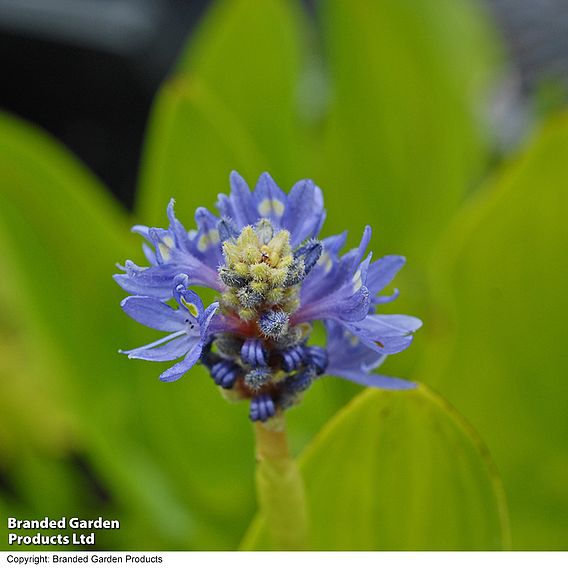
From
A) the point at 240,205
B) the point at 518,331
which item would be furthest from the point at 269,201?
the point at 518,331

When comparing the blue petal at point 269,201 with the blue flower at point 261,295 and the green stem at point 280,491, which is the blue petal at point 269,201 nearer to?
the blue flower at point 261,295

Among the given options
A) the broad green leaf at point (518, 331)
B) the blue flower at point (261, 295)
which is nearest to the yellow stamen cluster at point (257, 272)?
the blue flower at point (261, 295)

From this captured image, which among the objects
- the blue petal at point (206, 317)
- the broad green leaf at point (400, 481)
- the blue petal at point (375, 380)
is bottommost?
the broad green leaf at point (400, 481)

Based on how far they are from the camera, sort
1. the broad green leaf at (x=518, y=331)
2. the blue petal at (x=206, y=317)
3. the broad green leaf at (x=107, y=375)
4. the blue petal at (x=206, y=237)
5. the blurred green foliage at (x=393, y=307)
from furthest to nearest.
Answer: the broad green leaf at (x=107, y=375)
the broad green leaf at (x=518, y=331)
the blurred green foliage at (x=393, y=307)
the blue petal at (x=206, y=237)
the blue petal at (x=206, y=317)

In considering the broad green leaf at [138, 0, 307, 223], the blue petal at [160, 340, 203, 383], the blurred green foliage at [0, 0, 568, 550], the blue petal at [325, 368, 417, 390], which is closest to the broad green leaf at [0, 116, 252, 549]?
the blurred green foliage at [0, 0, 568, 550]

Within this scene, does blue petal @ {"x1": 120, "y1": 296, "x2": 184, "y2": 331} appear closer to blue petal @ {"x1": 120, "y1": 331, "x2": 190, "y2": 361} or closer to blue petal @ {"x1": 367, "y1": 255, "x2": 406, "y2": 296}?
blue petal @ {"x1": 120, "y1": 331, "x2": 190, "y2": 361}

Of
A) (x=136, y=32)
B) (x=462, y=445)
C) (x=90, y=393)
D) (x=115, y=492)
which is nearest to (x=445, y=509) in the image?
(x=462, y=445)

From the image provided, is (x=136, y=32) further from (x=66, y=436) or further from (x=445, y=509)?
(x=445, y=509)
